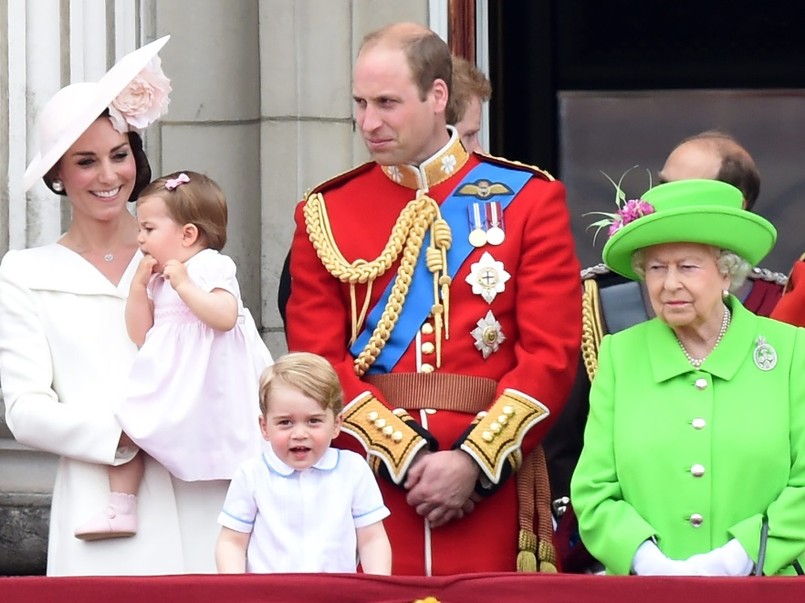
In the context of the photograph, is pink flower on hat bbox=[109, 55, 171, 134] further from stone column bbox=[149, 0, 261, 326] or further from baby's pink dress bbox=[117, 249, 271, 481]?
stone column bbox=[149, 0, 261, 326]

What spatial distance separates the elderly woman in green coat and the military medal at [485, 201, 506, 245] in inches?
15.2

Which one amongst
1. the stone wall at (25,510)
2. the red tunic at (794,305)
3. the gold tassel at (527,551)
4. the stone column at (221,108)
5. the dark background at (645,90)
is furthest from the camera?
the dark background at (645,90)

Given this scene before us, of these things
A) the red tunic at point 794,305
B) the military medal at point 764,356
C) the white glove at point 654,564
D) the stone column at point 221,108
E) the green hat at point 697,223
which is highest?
the stone column at point 221,108

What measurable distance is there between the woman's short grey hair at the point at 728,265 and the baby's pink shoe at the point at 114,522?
1262 millimetres

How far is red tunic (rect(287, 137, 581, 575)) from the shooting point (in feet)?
17.2

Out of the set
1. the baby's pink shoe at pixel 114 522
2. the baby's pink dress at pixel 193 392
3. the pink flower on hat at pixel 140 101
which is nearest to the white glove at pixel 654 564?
the baby's pink dress at pixel 193 392

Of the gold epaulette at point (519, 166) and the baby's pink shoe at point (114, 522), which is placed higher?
the gold epaulette at point (519, 166)

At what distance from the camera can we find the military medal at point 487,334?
208 inches

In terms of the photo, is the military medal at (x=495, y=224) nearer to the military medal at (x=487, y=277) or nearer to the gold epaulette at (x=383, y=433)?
the military medal at (x=487, y=277)

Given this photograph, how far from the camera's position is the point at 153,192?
5.30 metres

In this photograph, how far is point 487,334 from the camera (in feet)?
17.4

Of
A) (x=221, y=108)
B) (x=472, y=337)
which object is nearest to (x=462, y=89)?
(x=472, y=337)

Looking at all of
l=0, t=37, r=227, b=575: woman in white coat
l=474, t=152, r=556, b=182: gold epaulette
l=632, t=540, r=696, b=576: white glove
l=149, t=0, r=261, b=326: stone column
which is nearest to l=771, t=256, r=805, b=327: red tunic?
l=474, t=152, r=556, b=182: gold epaulette

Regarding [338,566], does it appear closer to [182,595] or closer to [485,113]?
[182,595]
